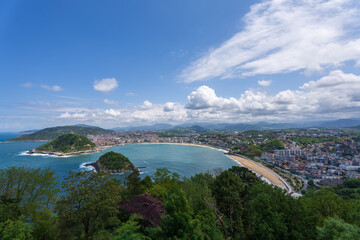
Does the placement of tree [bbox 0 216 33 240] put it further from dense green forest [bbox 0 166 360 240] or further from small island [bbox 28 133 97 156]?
small island [bbox 28 133 97 156]

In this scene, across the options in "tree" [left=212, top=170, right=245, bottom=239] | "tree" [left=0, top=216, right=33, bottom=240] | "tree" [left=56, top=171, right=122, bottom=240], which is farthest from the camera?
"tree" [left=212, top=170, right=245, bottom=239]

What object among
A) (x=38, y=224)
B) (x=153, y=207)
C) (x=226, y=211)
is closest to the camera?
(x=38, y=224)

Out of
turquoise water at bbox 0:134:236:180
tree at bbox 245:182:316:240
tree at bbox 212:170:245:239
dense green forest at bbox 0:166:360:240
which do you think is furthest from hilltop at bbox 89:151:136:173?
tree at bbox 245:182:316:240

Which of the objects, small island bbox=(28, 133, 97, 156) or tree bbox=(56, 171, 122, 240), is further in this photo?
small island bbox=(28, 133, 97, 156)

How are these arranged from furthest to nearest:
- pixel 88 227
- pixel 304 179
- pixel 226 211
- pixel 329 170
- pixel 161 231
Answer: pixel 329 170, pixel 304 179, pixel 226 211, pixel 88 227, pixel 161 231

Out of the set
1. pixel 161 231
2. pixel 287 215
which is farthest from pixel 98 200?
pixel 287 215

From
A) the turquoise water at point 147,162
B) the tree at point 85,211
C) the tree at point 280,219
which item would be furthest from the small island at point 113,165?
the tree at point 280,219

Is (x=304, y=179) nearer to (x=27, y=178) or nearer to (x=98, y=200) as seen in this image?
(x=98, y=200)
